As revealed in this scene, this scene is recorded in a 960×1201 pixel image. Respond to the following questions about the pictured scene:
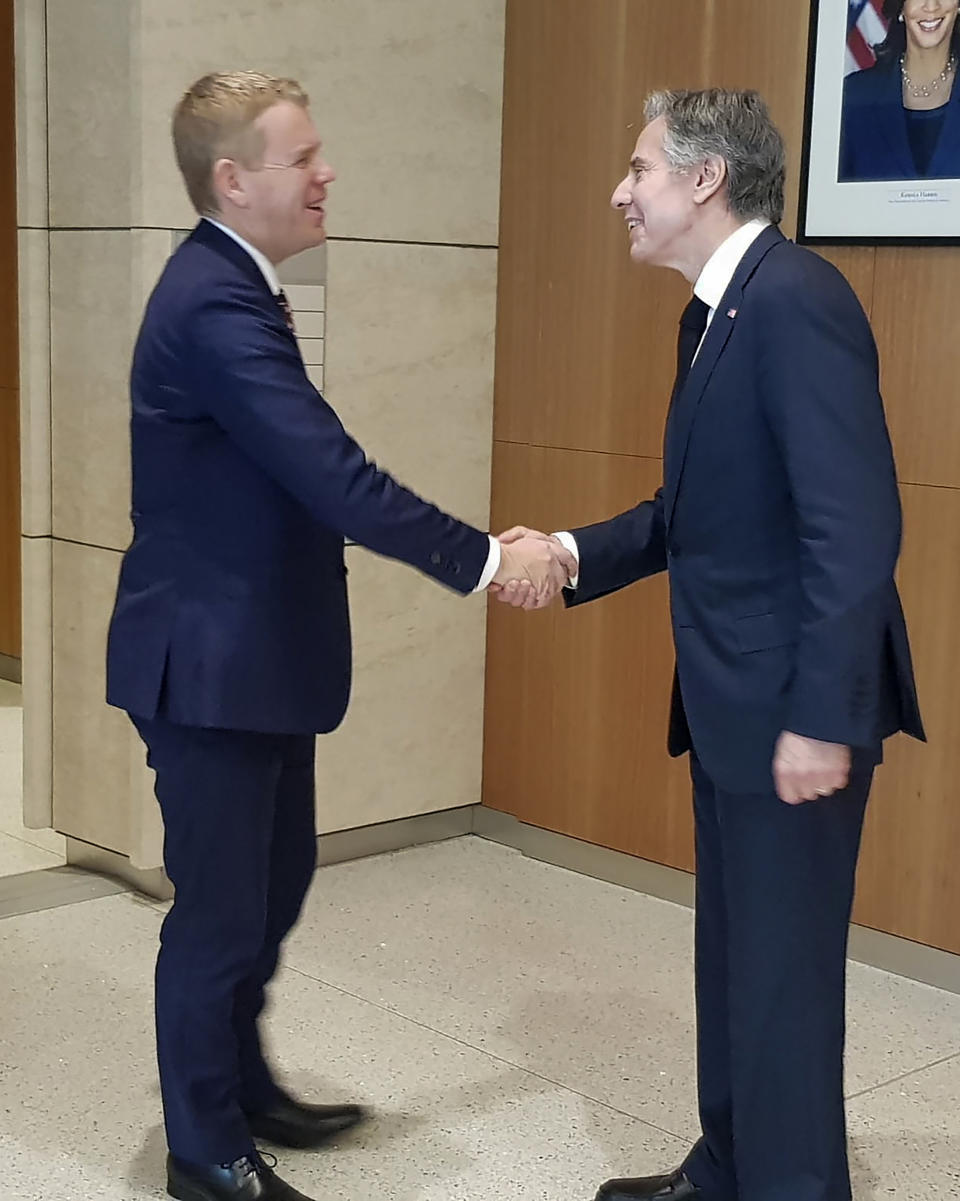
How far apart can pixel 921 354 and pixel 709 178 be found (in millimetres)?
1286

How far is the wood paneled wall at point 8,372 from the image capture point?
5414 millimetres

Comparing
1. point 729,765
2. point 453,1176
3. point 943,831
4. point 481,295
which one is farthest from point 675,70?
point 453,1176

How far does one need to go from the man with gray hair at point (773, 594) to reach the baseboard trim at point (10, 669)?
4179mm

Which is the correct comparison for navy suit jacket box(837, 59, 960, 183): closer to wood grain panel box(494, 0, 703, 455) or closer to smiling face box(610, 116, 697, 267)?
wood grain panel box(494, 0, 703, 455)

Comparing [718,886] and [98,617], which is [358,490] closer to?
[718,886]

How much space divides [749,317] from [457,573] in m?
0.59

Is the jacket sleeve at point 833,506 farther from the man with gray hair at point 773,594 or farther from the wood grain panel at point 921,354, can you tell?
the wood grain panel at point 921,354

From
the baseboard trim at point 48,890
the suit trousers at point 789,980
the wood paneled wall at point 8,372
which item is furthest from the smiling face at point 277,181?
the wood paneled wall at point 8,372

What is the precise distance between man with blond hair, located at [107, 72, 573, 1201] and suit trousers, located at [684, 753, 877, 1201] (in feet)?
1.96

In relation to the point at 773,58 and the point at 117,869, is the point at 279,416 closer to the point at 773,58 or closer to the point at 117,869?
the point at 773,58

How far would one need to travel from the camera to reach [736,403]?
6.67ft

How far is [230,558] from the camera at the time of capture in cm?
223

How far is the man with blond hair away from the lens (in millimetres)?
2180

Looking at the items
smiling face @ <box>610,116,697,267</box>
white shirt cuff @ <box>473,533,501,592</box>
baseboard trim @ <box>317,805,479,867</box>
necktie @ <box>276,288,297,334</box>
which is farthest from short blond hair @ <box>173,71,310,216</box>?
baseboard trim @ <box>317,805,479,867</box>
